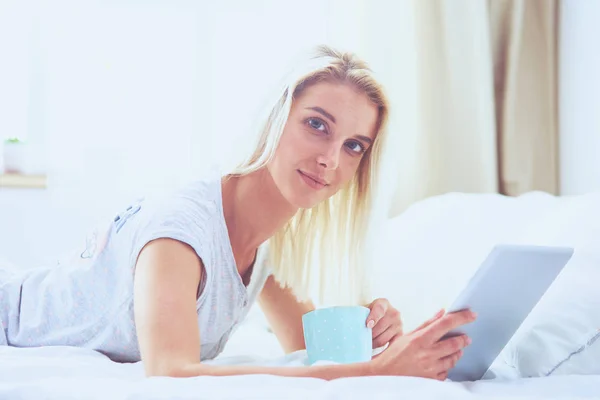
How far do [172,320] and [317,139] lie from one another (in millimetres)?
388

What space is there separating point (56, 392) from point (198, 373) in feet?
0.56

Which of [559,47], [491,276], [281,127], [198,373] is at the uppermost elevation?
[559,47]

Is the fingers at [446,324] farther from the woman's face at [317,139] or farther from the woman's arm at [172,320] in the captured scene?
the woman's face at [317,139]

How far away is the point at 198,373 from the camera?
2.74 feet

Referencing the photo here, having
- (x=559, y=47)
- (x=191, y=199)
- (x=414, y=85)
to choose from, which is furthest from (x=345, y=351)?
(x=559, y=47)

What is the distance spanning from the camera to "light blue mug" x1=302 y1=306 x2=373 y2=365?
0.96 metres

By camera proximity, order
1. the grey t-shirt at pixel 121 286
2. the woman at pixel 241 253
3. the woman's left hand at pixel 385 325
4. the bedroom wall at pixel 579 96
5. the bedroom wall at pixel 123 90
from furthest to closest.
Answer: the bedroom wall at pixel 123 90, the bedroom wall at pixel 579 96, the woman's left hand at pixel 385 325, the grey t-shirt at pixel 121 286, the woman at pixel 241 253

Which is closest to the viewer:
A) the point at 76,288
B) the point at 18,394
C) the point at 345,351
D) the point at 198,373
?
the point at 18,394

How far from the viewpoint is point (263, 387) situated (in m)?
0.74

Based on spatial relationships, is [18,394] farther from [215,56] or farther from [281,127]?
[215,56]

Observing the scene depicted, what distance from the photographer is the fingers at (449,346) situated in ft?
2.78

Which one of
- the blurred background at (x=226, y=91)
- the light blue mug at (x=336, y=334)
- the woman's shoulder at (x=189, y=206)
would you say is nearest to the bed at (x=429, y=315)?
the light blue mug at (x=336, y=334)

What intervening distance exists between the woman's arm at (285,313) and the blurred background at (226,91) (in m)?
0.66

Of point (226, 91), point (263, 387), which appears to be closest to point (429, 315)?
point (263, 387)
